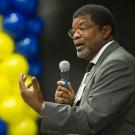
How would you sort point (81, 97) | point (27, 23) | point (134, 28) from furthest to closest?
point (134, 28)
point (27, 23)
point (81, 97)

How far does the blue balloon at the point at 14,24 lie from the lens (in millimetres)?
3162

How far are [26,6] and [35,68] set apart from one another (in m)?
0.52

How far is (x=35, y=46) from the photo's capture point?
3250 mm

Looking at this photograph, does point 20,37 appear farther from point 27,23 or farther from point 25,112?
point 25,112

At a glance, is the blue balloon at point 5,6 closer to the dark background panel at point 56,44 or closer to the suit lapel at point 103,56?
the dark background panel at point 56,44

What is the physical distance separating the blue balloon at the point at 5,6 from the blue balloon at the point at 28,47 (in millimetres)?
273

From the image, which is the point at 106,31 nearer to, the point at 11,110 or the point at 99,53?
the point at 99,53

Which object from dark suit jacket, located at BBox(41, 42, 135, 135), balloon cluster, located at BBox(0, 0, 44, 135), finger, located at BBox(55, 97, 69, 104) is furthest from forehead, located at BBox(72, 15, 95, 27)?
balloon cluster, located at BBox(0, 0, 44, 135)

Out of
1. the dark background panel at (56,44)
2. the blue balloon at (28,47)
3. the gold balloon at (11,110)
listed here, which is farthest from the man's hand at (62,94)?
the dark background panel at (56,44)

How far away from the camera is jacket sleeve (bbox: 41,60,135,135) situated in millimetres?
1562

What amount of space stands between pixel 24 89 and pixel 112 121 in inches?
15.0

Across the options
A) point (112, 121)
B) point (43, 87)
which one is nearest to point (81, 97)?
point (112, 121)

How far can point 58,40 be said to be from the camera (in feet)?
11.9

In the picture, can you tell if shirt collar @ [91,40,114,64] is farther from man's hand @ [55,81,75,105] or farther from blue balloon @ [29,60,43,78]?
blue balloon @ [29,60,43,78]
